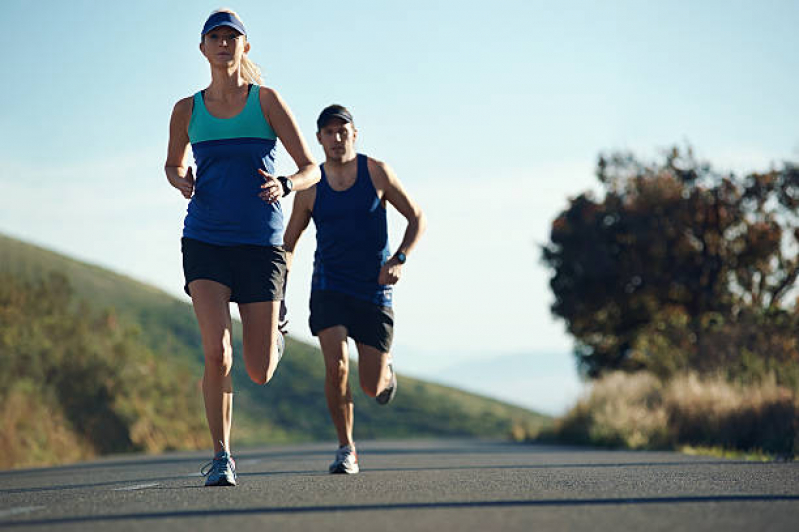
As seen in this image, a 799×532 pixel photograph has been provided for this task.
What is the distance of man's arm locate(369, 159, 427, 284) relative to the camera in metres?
8.66

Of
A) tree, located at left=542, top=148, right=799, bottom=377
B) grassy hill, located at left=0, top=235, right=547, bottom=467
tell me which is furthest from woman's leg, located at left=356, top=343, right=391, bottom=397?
tree, located at left=542, top=148, right=799, bottom=377

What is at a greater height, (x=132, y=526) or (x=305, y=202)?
(x=305, y=202)

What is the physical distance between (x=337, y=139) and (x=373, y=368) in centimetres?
176

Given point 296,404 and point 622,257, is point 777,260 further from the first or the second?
point 296,404

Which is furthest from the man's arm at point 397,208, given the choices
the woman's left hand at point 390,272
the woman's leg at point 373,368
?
the woman's leg at point 373,368

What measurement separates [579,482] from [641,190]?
2260 centimetres

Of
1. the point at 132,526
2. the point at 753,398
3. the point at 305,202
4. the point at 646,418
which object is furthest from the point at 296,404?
the point at 132,526

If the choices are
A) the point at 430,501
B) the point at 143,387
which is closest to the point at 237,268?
the point at 430,501

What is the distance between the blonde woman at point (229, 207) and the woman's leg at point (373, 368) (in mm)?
1587

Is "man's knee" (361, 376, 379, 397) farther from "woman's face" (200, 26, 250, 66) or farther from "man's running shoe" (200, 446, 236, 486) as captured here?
"woman's face" (200, 26, 250, 66)

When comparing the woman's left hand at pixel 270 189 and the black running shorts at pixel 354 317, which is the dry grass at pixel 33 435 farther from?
the woman's left hand at pixel 270 189

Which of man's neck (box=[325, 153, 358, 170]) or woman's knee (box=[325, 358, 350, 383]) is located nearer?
woman's knee (box=[325, 358, 350, 383])

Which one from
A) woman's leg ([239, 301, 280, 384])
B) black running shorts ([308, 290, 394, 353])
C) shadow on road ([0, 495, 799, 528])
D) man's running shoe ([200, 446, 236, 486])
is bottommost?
shadow on road ([0, 495, 799, 528])

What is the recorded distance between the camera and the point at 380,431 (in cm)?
3519
